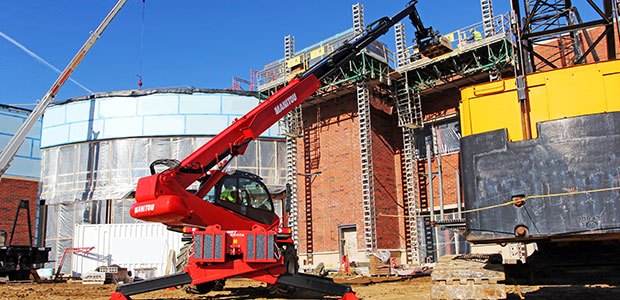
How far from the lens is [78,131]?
97.7ft

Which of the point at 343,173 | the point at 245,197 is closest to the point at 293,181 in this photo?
the point at 343,173

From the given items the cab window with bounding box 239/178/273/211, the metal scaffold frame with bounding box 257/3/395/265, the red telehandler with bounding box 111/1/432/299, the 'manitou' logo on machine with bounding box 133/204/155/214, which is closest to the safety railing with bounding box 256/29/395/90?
the metal scaffold frame with bounding box 257/3/395/265

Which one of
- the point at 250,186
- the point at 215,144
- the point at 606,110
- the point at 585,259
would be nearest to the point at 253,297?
the point at 250,186

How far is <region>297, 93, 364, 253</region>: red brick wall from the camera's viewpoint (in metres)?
23.6

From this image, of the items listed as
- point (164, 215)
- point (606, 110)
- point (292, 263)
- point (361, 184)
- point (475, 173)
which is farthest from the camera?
point (361, 184)

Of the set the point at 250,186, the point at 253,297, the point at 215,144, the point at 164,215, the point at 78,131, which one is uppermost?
the point at 78,131

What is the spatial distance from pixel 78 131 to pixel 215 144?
2078 cm

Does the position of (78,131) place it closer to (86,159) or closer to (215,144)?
(86,159)

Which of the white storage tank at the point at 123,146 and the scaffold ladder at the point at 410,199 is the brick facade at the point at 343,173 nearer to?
the scaffold ladder at the point at 410,199

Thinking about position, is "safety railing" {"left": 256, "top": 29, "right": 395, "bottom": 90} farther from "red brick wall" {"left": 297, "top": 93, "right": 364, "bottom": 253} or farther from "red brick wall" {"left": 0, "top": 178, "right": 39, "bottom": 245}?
"red brick wall" {"left": 0, "top": 178, "right": 39, "bottom": 245}

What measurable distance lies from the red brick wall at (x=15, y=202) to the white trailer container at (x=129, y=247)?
1023cm

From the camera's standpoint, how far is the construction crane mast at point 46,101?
26.8m

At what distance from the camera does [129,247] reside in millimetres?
23766

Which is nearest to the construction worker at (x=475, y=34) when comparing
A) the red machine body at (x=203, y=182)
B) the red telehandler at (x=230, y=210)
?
the red telehandler at (x=230, y=210)
